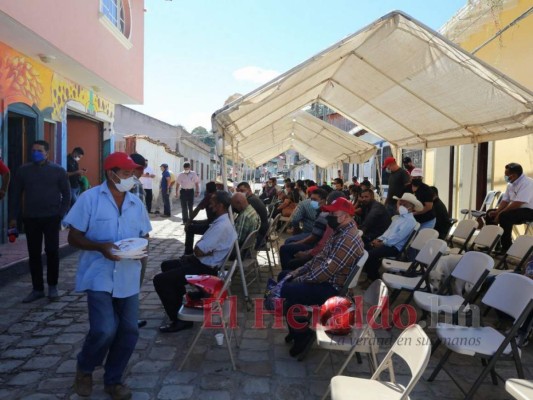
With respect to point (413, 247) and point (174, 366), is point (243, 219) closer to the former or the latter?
point (413, 247)

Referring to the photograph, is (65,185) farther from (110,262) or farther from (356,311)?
(356,311)

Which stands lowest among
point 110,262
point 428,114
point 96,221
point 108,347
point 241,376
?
point 241,376

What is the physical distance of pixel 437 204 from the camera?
21.9 ft

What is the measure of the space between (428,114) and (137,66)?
24.5ft

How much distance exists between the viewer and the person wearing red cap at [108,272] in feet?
9.04

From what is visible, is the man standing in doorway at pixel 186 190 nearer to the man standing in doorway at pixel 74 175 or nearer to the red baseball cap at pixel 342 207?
the man standing in doorway at pixel 74 175

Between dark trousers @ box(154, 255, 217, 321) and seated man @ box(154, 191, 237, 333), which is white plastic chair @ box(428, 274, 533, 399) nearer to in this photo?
seated man @ box(154, 191, 237, 333)

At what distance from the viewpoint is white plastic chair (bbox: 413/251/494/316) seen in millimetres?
3566

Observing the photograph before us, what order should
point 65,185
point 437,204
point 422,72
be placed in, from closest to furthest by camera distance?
point 65,185 < point 422,72 < point 437,204

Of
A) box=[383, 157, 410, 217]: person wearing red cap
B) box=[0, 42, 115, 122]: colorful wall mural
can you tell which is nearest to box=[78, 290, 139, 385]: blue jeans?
box=[0, 42, 115, 122]: colorful wall mural

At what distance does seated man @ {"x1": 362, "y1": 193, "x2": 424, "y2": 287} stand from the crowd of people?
0.01 metres

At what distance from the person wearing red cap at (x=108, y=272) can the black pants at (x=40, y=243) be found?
2.16 meters

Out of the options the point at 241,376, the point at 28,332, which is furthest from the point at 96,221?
the point at 28,332

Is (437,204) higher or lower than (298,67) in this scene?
lower
